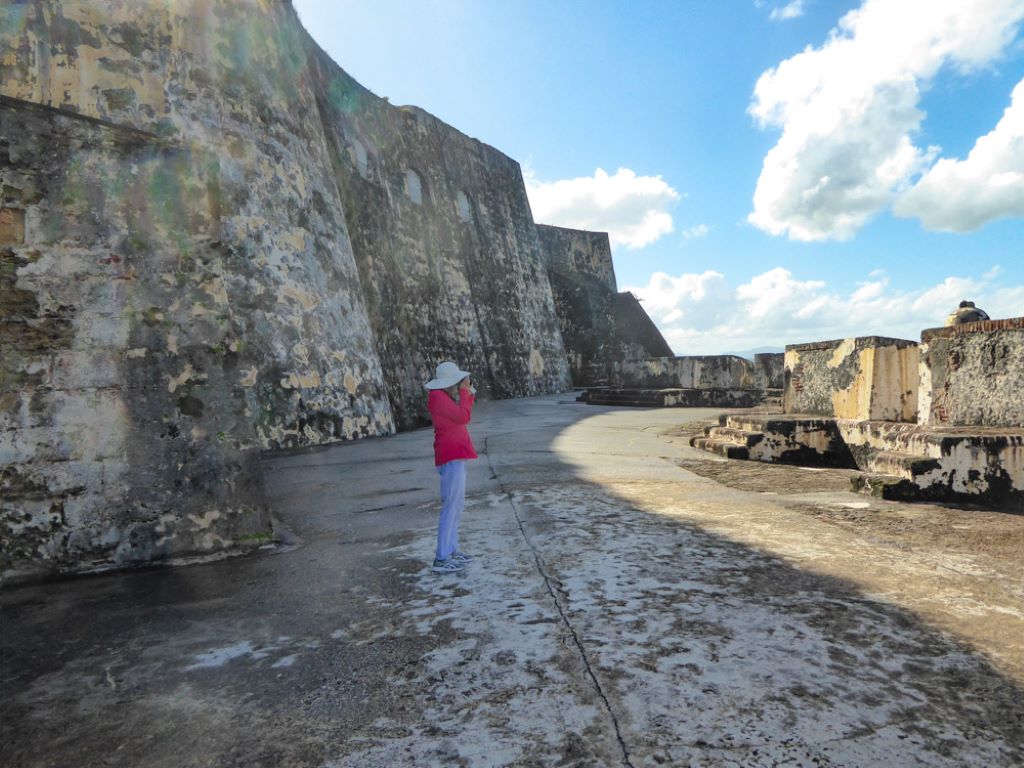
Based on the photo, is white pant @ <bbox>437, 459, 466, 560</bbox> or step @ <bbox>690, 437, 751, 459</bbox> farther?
step @ <bbox>690, 437, 751, 459</bbox>

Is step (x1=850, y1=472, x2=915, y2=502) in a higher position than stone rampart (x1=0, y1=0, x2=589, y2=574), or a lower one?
lower

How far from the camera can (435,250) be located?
13.1m

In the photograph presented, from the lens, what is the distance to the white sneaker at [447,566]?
2.15m

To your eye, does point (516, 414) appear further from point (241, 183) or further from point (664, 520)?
point (664, 520)

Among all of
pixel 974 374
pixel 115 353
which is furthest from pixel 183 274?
pixel 974 374

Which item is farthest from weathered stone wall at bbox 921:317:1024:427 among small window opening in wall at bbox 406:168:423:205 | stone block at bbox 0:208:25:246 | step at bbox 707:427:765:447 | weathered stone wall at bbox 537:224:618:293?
weathered stone wall at bbox 537:224:618:293

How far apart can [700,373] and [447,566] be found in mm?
10867

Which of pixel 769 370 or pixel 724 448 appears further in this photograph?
pixel 769 370

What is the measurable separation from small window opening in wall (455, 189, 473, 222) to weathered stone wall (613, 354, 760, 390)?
557 centimetres

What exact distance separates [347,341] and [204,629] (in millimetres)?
5707

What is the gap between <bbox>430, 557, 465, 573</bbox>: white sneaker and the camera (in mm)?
2150

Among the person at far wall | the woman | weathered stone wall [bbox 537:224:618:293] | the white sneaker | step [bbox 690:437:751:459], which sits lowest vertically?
the white sneaker

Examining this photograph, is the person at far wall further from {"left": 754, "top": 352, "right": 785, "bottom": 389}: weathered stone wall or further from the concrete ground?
{"left": 754, "top": 352, "right": 785, "bottom": 389}: weathered stone wall

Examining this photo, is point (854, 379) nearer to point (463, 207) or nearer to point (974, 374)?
point (974, 374)
